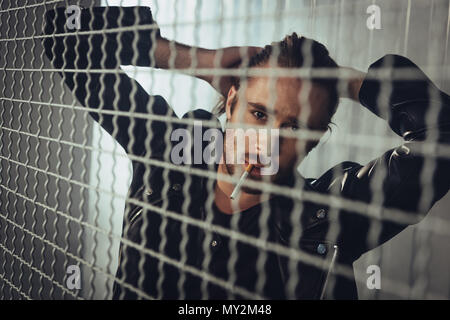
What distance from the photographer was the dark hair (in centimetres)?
103

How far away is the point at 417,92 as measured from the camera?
34.0 inches

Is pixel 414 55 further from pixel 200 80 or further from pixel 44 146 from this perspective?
pixel 44 146

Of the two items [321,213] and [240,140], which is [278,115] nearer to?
[240,140]

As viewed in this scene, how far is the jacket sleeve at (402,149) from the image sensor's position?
82cm

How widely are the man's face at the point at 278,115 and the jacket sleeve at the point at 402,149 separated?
0.12 metres

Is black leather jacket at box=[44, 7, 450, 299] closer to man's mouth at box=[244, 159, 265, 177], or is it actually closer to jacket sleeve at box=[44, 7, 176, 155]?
jacket sleeve at box=[44, 7, 176, 155]

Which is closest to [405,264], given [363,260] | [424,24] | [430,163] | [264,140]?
[363,260]

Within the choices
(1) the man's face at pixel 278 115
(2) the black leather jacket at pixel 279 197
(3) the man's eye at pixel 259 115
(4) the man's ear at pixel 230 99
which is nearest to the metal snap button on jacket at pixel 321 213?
(2) the black leather jacket at pixel 279 197

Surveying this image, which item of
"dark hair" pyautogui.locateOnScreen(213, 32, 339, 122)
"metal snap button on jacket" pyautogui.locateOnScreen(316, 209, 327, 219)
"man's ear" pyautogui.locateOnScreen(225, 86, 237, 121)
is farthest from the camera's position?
"man's ear" pyautogui.locateOnScreen(225, 86, 237, 121)

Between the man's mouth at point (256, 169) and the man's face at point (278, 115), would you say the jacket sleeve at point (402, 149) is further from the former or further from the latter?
the man's mouth at point (256, 169)

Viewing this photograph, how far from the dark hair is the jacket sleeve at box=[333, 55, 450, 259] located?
0.37ft

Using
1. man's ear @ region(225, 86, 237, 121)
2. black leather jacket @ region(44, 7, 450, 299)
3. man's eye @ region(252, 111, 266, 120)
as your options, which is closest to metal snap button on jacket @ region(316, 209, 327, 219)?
black leather jacket @ region(44, 7, 450, 299)
